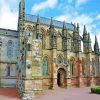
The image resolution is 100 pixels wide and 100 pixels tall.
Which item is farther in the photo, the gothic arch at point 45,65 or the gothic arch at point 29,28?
the gothic arch at point 29,28

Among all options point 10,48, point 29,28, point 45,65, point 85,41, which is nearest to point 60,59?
point 45,65

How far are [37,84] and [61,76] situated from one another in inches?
631

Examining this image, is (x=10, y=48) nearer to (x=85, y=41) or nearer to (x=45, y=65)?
(x=45, y=65)

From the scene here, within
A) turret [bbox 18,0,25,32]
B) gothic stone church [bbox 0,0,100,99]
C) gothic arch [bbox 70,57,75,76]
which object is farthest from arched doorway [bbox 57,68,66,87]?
turret [bbox 18,0,25,32]

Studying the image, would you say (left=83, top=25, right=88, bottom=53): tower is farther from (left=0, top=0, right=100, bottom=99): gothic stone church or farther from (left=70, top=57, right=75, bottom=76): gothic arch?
(left=70, top=57, right=75, bottom=76): gothic arch

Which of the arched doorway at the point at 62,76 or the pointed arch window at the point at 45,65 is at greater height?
the pointed arch window at the point at 45,65

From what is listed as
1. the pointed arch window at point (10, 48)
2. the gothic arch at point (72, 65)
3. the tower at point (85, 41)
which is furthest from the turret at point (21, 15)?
the tower at point (85, 41)

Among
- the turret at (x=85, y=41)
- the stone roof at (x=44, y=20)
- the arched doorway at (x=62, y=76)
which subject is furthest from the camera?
the stone roof at (x=44, y=20)

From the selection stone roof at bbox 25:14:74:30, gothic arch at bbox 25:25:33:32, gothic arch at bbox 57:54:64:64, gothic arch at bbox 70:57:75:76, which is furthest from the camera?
stone roof at bbox 25:14:74:30

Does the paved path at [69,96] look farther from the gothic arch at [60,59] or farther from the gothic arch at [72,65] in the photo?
the gothic arch at [72,65]

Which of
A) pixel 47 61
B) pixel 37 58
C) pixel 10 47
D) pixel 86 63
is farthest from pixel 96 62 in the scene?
pixel 37 58

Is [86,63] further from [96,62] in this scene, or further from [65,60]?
[65,60]

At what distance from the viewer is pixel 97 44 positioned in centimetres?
5703

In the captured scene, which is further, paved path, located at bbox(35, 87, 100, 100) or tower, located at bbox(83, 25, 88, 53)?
tower, located at bbox(83, 25, 88, 53)
